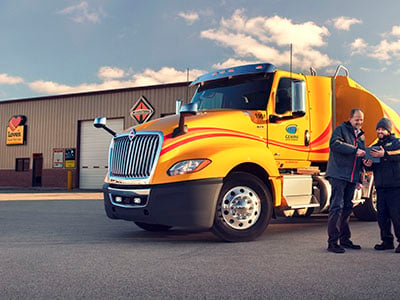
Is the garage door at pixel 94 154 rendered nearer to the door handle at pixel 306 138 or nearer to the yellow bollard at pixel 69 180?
the yellow bollard at pixel 69 180

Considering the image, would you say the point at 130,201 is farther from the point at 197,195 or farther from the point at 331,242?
the point at 331,242

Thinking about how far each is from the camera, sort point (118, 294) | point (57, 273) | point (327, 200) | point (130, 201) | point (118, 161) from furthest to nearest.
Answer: point (327, 200)
point (118, 161)
point (130, 201)
point (57, 273)
point (118, 294)

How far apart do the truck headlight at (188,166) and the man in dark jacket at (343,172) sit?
1737 millimetres

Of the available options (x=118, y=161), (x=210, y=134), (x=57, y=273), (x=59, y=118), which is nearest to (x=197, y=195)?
(x=210, y=134)

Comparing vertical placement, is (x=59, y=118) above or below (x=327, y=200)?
above

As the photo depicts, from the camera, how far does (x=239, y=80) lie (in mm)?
7934

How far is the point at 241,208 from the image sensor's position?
6.75 m

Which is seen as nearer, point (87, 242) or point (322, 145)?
point (87, 242)

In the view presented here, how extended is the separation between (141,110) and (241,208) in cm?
2175

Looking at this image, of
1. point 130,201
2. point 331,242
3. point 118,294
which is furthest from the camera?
point 130,201

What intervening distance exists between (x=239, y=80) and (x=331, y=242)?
3264mm

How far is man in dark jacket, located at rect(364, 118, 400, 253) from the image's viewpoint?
20.1 feet

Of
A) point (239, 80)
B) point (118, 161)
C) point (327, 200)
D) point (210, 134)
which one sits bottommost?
point (327, 200)

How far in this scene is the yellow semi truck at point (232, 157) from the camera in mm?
6406
